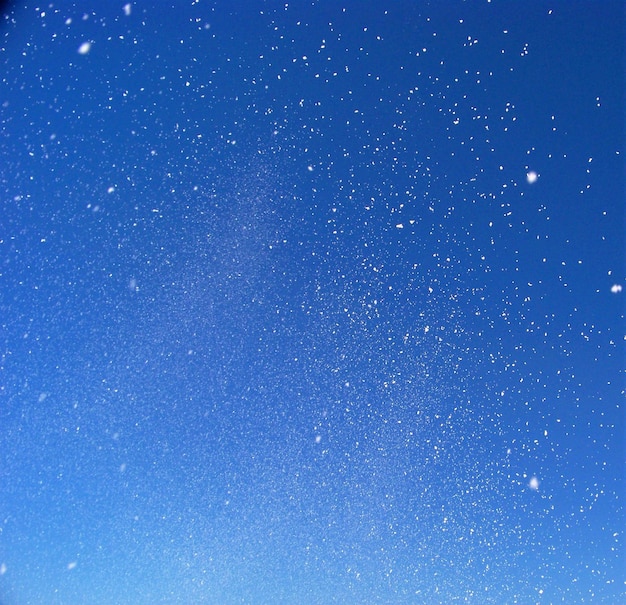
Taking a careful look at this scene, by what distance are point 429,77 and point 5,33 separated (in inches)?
26.4

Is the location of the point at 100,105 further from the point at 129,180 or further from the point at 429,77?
the point at 429,77

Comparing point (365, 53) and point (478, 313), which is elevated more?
point (365, 53)

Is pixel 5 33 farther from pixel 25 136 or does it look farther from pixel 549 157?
pixel 549 157

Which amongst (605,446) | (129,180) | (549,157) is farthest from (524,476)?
(129,180)

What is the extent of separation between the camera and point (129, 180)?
126 cm

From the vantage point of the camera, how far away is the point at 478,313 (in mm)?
1291

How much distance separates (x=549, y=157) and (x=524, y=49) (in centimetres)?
18

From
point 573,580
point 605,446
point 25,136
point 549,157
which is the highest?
point 25,136

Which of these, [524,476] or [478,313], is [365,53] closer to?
[478,313]

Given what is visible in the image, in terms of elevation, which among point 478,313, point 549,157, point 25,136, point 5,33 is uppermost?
point 5,33

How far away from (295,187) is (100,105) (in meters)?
0.33

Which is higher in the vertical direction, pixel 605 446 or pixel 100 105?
pixel 100 105

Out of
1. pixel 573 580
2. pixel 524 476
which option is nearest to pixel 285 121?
pixel 524 476

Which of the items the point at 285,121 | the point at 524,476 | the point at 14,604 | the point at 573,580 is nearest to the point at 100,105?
the point at 285,121
